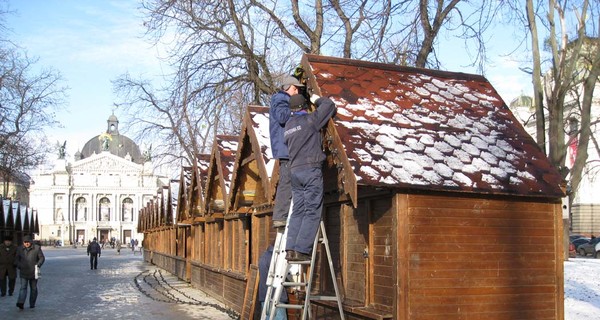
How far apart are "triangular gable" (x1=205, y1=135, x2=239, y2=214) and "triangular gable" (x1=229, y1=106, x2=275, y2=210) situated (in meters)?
0.48

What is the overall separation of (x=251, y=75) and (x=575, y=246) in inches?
1261

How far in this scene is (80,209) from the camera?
482 feet

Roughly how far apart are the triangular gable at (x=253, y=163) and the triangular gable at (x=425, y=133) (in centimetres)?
258

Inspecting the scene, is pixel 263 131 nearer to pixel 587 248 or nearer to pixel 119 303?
pixel 119 303

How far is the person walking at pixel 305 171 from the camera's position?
648 cm

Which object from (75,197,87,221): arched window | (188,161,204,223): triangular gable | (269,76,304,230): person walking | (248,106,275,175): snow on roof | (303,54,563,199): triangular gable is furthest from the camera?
(75,197,87,221): arched window

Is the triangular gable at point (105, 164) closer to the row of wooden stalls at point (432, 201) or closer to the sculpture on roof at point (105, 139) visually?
the sculpture on roof at point (105, 139)

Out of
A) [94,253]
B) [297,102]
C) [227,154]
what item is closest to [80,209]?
[94,253]

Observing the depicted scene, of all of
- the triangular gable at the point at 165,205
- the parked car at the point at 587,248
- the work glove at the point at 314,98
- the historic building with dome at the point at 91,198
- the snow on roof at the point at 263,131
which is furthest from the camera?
the historic building with dome at the point at 91,198

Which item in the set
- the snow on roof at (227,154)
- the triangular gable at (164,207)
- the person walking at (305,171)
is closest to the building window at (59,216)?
the triangular gable at (164,207)

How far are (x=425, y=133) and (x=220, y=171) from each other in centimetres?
862

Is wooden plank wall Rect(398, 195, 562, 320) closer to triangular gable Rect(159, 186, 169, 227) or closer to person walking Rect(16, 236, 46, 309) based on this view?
person walking Rect(16, 236, 46, 309)

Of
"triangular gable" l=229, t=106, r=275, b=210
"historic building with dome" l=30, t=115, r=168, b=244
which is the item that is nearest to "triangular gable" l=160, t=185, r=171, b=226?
"triangular gable" l=229, t=106, r=275, b=210

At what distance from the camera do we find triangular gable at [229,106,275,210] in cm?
1115
